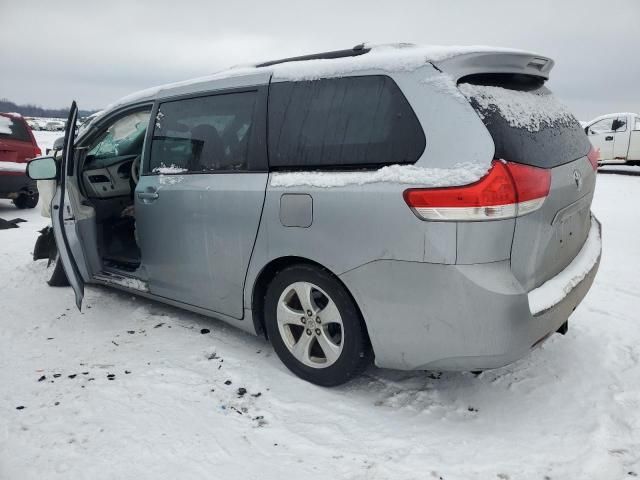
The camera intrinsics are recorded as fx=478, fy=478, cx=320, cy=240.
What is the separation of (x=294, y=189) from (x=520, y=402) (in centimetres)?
175

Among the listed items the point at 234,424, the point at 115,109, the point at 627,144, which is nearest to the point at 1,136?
the point at 115,109

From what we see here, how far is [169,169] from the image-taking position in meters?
3.46

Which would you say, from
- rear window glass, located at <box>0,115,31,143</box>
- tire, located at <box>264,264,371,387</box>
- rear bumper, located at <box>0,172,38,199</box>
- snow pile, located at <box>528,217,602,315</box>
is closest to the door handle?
tire, located at <box>264,264,371,387</box>

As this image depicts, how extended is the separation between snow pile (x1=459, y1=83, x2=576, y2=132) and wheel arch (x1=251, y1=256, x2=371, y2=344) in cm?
114

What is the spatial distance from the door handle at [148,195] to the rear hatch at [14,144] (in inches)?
271

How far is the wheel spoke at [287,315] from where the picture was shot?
2818 mm

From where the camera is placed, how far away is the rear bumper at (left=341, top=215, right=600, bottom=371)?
7.09ft

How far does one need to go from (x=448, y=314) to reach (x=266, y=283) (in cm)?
122

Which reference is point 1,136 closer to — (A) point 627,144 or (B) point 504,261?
(B) point 504,261

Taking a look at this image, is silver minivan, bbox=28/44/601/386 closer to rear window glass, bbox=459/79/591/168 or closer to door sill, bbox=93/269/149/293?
rear window glass, bbox=459/79/591/168

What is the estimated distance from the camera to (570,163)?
102 inches

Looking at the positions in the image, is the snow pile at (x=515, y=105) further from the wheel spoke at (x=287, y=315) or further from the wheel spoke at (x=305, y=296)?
the wheel spoke at (x=287, y=315)

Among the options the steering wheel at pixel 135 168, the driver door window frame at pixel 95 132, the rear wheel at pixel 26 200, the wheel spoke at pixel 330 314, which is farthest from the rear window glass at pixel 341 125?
the rear wheel at pixel 26 200

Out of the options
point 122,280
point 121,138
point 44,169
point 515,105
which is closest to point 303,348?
point 515,105
